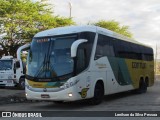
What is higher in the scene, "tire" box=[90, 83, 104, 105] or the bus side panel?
the bus side panel

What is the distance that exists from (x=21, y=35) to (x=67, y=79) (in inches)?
960

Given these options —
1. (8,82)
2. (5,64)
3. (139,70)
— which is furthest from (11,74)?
(139,70)

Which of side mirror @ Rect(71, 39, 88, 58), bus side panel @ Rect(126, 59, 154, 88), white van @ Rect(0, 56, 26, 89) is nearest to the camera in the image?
side mirror @ Rect(71, 39, 88, 58)

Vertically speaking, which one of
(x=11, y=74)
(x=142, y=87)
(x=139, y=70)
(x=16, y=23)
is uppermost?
(x=16, y=23)

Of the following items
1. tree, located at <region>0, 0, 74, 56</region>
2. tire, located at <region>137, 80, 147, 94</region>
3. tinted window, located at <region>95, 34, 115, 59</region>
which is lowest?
tire, located at <region>137, 80, 147, 94</region>

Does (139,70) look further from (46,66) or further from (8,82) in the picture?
(46,66)

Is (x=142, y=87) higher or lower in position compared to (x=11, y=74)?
lower

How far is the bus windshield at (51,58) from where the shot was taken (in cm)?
1531

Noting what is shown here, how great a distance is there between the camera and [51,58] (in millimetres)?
15578

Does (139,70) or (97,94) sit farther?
(139,70)

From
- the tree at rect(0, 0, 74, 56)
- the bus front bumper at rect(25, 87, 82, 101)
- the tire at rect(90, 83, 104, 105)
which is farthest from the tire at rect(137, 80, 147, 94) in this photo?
the tree at rect(0, 0, 74, 56)

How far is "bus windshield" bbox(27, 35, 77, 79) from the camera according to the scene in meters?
15.3

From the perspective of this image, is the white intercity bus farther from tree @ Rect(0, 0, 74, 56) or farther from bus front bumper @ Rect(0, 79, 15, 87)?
tree @ Rect(0, 0, 74, 56)

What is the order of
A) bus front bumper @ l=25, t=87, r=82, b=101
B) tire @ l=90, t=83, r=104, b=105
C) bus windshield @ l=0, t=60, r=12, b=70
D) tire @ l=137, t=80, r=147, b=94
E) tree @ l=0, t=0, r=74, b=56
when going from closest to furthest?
1. bus front bumper @ l=25, t=87, r=82, b=101
2. tire @ l=90, t=83, r=104, b=105
3. tire @ l=137, t=80, r=147, b=94
4. bus windshield @ l=0, t=60, r=12, b=70
5. tree @ l=0, t=0, r=74, b=56
